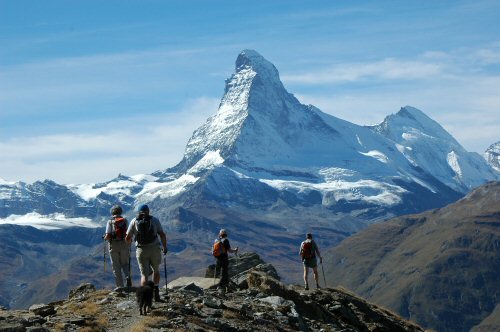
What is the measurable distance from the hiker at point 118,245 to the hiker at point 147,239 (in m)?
2.02

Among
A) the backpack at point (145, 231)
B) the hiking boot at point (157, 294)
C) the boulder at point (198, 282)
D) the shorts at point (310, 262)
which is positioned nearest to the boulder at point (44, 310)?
the hiking boot at point (157, 294)

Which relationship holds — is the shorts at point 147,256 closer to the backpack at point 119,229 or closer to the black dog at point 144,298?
the backpack at point 119,229

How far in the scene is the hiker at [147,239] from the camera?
28984 millimetres

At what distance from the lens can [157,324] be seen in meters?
24.2

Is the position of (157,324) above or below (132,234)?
below

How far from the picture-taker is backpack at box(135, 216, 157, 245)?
28953mm

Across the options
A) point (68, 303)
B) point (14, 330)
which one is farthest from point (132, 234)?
point (14, 330)

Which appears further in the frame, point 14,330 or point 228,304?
point 228,304

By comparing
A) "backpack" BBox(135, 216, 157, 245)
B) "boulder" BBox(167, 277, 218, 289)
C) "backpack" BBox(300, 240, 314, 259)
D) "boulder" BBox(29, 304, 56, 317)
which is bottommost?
"boulder" BBox(167, 277, 218, 289)

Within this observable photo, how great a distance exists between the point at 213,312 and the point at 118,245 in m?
5.55

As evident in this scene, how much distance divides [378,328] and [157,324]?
17.0m

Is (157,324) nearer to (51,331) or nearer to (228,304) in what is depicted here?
(51,331)

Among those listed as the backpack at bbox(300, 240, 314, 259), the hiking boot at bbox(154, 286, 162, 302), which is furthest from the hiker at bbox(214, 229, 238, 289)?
the hiking boot at bbox(154, 286, 162, 302)

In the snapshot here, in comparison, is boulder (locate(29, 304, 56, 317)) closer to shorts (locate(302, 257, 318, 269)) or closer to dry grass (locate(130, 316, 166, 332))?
dry grass (locate(130, 316, 166, 332))
